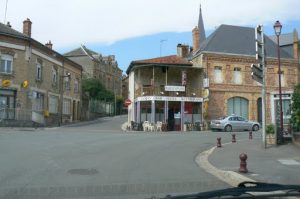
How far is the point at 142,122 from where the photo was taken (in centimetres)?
3941

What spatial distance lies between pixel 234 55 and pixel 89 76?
124 ft

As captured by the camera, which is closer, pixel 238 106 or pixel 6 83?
pixel 6 83

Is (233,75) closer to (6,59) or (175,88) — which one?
(175,88)

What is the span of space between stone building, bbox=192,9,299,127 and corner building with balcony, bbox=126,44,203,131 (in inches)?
52.3

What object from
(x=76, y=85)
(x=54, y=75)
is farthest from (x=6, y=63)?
(x=76, y=85)

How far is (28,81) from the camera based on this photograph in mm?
40312

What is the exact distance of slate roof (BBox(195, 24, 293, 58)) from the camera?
45.5 metres

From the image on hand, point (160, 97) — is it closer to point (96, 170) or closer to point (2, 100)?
point (2, 100)

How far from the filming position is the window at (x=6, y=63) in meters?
38.8

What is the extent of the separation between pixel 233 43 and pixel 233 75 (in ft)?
13.5

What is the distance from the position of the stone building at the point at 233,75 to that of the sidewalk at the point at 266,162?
80.6 feet

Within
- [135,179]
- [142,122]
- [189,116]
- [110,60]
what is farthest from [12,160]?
[110,60]

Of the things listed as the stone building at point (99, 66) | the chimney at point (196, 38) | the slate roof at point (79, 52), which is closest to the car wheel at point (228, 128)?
the chimney at point (196, 38)

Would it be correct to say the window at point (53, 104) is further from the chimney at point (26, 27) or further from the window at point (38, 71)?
the chimney at point (26, 27)
